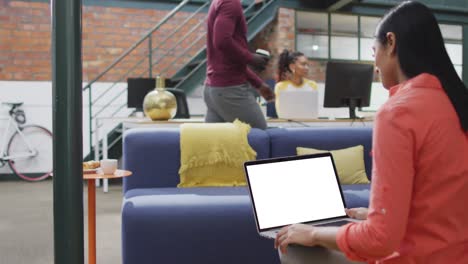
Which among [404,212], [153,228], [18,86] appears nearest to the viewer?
[404,212]

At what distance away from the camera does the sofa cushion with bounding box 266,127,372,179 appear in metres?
2.89

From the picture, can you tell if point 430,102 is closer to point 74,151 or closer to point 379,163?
point 379,163

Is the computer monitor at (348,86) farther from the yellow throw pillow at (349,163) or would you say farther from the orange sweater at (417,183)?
the orange sweater at (417,183)

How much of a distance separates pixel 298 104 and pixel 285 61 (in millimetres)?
1215

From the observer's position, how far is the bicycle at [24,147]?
21.0 ft

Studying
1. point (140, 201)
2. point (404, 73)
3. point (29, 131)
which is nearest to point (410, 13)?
point (404, 73)

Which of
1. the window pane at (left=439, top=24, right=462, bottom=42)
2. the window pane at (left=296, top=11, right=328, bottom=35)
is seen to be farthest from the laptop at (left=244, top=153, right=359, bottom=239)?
the window pane at (left=439, top=24, right=462, bottom=42)

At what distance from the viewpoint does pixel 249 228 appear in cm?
223

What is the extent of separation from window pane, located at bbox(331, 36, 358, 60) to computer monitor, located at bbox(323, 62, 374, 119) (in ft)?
13.5

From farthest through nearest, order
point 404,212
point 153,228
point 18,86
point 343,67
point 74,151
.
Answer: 1. point 18,86
2. point 343,67
3. point 153,228
4. point 74,151
5. point 404,212

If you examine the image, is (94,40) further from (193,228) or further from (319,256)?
(319,256)

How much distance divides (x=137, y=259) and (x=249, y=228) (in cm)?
52

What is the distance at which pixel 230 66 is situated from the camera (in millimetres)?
2980

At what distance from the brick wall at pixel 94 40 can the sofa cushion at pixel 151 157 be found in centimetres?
397
